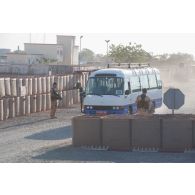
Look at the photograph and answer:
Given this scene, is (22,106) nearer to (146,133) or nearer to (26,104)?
(26,104)

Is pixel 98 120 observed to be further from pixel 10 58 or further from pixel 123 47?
pixel 10 58

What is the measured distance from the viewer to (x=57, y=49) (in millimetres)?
105062

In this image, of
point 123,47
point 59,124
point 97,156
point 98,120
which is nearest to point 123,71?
point 59,124

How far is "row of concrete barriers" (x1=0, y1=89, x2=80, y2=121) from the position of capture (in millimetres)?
28781

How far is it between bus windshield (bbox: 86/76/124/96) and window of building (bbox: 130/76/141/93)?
101 cm

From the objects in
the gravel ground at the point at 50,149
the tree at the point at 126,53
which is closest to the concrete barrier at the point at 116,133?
the gravel ground at the point at 50,149

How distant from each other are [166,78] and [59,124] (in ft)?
151

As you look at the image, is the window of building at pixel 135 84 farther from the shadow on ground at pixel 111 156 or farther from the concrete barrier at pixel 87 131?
the shadow on ground at pixel 111 156

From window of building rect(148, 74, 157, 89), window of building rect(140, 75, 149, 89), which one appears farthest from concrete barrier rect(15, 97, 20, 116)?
window of building rect(148, 74, 157, 89)

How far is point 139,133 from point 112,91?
6.55 meters

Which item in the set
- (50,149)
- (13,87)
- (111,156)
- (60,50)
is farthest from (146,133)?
(60,50)

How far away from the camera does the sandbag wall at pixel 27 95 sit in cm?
2944

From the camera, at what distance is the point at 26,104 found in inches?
1230

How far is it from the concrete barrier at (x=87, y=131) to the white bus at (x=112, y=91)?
4.96 m
